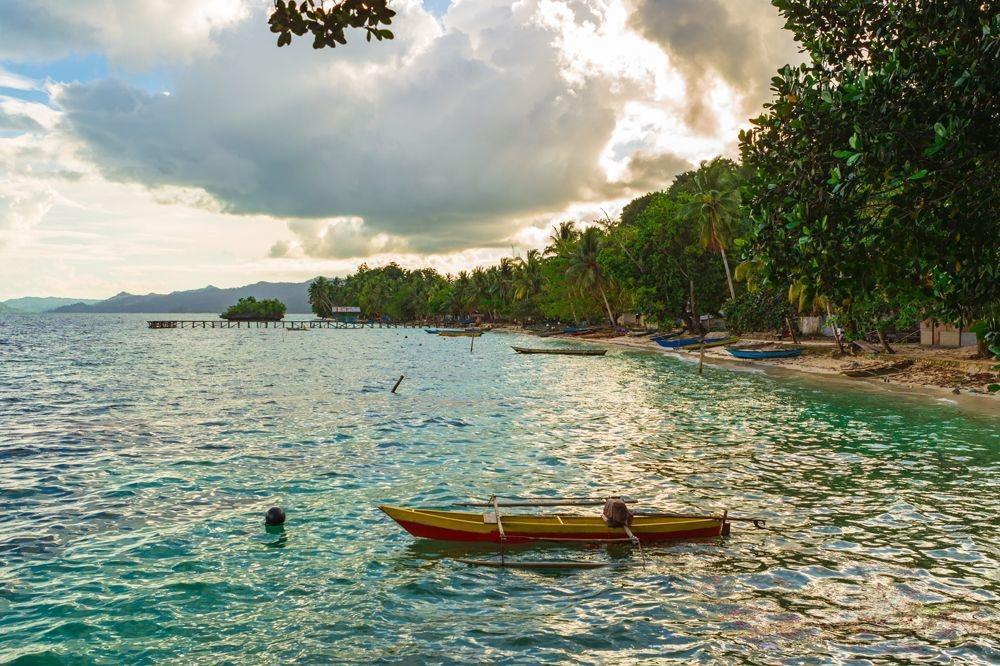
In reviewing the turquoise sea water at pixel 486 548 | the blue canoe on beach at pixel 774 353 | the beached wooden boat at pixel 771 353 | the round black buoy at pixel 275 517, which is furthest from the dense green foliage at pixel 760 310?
the round black buoy at pixel 275 517

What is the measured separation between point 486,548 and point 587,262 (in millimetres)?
82576

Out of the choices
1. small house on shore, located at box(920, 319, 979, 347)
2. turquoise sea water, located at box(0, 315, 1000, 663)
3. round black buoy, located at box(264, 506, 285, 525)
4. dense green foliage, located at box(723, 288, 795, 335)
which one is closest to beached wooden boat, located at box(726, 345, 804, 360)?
dense green foliage, located at box(723, 288, 795, 335)

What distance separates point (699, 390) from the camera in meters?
40.3

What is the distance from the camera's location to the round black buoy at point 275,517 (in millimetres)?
14953

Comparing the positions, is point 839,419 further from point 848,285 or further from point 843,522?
point 848,285

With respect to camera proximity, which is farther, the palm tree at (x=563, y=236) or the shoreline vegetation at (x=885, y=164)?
the palm tree at (x=563, y=236)

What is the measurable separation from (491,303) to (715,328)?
7060 cm

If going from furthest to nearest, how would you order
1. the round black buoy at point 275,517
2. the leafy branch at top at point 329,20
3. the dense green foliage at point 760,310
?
the dense green foliage at point 760,310 < the round black buoy at point 275,517 < the leafy branch at top at point 329,20

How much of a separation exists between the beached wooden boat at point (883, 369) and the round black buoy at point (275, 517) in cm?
3913

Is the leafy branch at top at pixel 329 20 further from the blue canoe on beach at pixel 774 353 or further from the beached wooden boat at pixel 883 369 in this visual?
the blue canoe on beach at pixel 774 353

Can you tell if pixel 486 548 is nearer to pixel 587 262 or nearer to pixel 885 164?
pixel 885 164

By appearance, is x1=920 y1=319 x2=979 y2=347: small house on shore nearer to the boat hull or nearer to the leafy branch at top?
the boat hull

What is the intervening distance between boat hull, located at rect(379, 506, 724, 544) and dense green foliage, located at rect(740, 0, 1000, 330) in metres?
6.16

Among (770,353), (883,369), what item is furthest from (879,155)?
(770,353)
